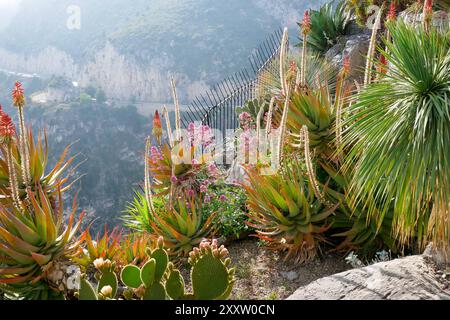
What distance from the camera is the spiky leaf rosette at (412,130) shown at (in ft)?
9.30

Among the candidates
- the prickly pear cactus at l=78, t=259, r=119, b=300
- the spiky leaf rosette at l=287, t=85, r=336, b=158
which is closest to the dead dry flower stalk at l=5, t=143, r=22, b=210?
the prickly pear cactus at l=78, t=259, r=119, b=300

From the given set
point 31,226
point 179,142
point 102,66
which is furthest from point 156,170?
point 102,66

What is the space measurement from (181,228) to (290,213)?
1.23 meters

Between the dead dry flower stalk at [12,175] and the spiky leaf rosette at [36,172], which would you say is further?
the spiky leaf rosette at [36,172]

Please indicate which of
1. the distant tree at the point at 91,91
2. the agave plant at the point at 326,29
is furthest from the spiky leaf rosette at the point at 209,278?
the distant tree at the point at 91,91

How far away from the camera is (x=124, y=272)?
2803mm

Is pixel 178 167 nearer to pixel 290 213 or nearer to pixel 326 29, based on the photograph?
pixel 290 213

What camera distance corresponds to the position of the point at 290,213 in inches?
165

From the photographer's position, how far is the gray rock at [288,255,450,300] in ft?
8.77

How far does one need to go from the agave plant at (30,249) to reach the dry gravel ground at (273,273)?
4.63 ft

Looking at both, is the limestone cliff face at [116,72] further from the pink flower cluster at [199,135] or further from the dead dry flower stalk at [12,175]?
the dead dry flower stalk at [12,175]

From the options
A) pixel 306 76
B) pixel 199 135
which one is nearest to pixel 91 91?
pixel 306 76
